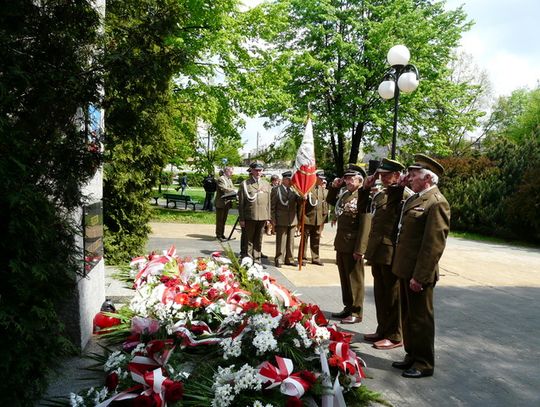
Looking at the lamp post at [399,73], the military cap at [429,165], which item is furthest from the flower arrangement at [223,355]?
the lamp post at [399,73]

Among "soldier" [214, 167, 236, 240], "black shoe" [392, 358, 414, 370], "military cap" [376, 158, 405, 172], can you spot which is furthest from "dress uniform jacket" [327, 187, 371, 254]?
"soldier" [214, 167, 236, 240]

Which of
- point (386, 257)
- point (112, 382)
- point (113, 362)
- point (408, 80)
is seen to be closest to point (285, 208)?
point (408, 80)

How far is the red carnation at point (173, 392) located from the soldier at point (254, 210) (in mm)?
6543

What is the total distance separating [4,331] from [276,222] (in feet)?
26.6

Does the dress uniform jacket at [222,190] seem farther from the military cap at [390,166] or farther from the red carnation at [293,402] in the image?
the red carnation at [293,402]

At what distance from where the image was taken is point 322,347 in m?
3.97

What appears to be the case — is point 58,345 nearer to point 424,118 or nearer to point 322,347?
point 322,347

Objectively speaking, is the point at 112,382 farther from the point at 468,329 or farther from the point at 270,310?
the point at 468,329

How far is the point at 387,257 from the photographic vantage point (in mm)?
5246

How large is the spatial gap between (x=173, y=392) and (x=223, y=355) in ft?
2.27

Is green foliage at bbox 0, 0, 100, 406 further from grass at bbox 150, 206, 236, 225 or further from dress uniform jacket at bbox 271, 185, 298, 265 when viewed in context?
grass at bbox 150, 206, 236, 225

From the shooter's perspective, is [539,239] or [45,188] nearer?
[45,188]

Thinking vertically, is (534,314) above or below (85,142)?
below

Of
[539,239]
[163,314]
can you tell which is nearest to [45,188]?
[163,314]
